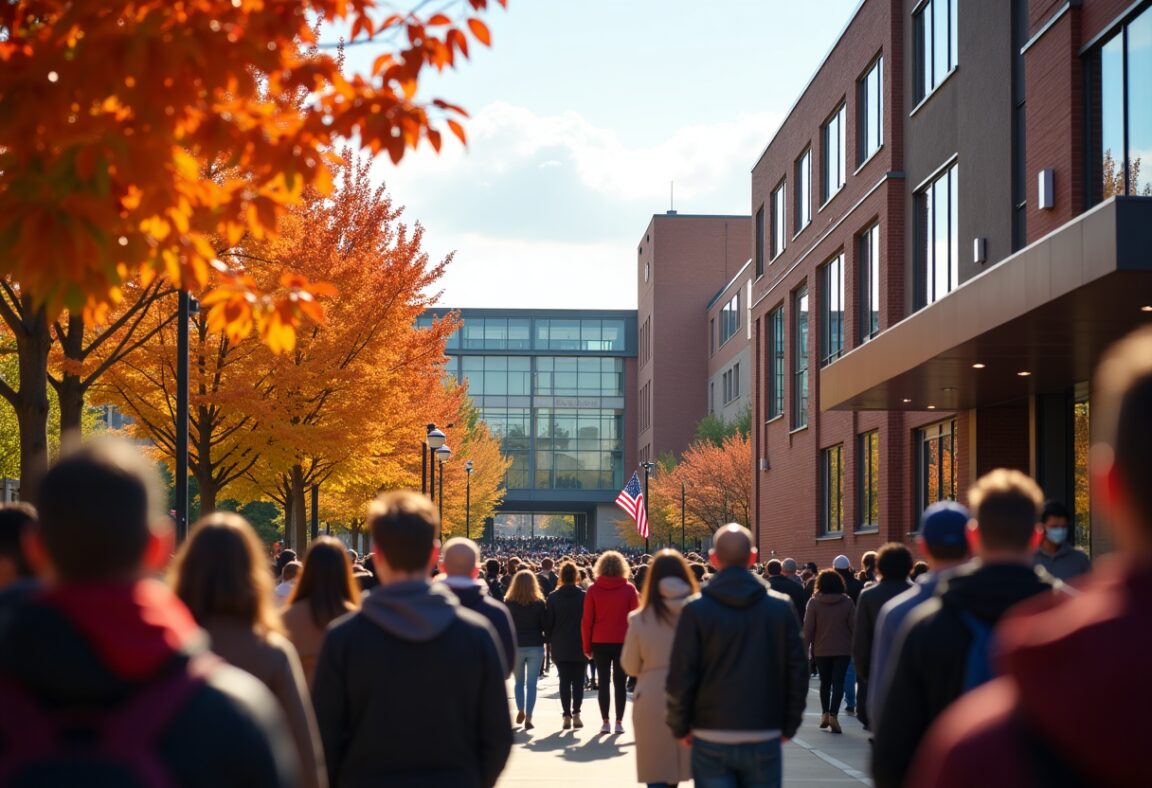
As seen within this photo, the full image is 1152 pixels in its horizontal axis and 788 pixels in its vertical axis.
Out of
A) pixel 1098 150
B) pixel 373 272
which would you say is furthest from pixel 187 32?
pixel 373 272

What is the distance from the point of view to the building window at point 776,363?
50.0 m

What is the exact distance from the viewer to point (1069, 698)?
6.36ft

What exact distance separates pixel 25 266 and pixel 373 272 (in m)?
23.5

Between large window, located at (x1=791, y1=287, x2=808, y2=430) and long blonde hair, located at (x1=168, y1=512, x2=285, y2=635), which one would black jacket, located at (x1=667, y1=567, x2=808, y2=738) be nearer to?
long blonde hair, located at (x1=168, y1=512, x2=285, y2=635)

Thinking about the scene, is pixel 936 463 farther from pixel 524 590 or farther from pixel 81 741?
pixel 81 741

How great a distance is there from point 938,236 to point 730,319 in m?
54.2

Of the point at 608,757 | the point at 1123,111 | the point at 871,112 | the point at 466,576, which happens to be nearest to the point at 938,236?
the point at 871,112

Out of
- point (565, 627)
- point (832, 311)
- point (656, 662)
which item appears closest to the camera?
point (656, 662)

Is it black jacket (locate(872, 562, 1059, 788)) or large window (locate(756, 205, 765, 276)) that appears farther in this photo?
large window (locate(756, 205, 765, 276))

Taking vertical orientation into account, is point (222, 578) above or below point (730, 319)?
below

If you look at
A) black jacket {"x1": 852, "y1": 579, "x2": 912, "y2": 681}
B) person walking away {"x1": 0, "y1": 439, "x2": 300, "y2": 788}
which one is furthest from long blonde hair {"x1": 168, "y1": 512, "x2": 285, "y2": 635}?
black jacket {"x1": 852, "y1": 579, "x2": 912, "y2": 681}

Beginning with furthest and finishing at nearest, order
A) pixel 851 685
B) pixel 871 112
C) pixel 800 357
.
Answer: pixel 800 357 < pixel 871 112 < pixel 851 685

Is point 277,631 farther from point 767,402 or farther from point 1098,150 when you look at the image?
point 767,402

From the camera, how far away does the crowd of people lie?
6.73ft
